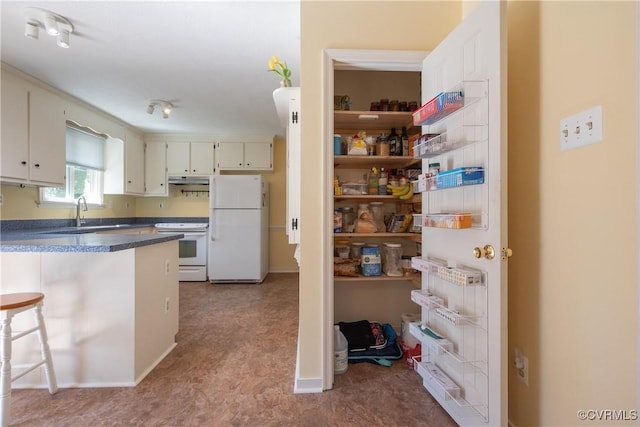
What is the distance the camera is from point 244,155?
15.2 ft

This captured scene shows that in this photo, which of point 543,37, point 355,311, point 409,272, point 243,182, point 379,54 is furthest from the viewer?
point 243,182

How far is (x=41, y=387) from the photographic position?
1679mm

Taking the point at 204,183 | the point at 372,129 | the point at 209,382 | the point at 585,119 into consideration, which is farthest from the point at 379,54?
the point at 204,183

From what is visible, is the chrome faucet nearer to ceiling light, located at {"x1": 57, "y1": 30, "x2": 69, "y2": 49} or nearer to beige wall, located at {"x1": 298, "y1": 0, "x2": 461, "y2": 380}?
ceiling light, located at {"x1": 57, "y1": 30, "x2": 69, "y2": 49}

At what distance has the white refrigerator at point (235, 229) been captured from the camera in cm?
413

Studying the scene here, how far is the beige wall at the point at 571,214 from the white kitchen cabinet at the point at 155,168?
185 inches

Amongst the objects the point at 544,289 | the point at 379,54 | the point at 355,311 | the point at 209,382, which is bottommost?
the point at 209,382

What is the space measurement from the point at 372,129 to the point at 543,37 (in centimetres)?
132

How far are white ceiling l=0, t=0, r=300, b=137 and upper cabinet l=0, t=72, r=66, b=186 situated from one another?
0.19 meters

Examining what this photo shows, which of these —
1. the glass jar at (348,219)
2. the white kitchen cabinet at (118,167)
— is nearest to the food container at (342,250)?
the glass jar at (348,219)

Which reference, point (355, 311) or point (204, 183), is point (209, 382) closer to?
point (355, 311)

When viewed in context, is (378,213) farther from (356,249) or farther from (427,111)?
(427,111)

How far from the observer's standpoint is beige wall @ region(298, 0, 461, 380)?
165 cm

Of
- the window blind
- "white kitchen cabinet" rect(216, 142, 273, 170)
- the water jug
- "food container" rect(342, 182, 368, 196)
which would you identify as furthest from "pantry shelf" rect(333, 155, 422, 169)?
the window blind
